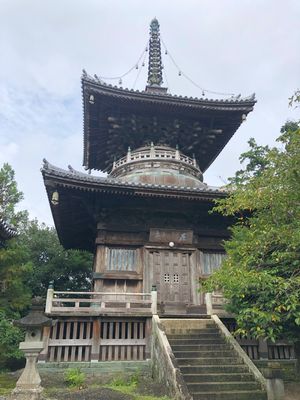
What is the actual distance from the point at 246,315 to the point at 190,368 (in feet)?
7.85

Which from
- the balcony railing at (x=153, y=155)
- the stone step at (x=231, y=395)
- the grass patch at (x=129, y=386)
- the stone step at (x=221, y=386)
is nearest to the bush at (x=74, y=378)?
the grass patch at (x=129, y=386)

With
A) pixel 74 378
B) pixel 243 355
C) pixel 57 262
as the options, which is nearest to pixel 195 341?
pixel 243 355

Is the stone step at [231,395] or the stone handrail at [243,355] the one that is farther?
the stone handrail at [243,355]

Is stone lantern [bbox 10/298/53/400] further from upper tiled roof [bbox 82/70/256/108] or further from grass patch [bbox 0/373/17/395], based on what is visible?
upper tiled roof [bbox 82/70/256/108]

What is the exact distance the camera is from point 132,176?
55.2 ft

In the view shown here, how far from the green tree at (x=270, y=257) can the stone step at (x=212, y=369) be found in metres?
1.19

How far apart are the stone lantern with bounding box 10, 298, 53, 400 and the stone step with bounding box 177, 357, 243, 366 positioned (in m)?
3.70

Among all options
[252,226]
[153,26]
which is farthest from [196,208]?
[153,26]

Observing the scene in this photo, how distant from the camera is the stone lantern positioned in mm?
8211

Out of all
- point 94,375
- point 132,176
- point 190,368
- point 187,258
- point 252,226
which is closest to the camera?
point 190,368

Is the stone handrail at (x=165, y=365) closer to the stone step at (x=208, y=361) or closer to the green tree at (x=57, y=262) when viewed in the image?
the stone step at (x=208, y=361)

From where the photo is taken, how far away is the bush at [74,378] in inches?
388

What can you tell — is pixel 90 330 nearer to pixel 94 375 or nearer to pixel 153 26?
pixel 94 375

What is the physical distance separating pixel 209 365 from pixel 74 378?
3.83 m
